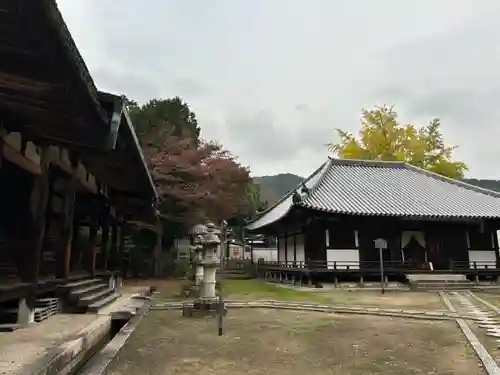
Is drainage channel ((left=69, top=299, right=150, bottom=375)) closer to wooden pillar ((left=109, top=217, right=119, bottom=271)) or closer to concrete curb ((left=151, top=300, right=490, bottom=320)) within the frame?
concrete curb ((left=151, top=300, right=490, bottom=320))

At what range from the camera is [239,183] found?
26.1 metres

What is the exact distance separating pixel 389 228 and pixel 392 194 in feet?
8.19

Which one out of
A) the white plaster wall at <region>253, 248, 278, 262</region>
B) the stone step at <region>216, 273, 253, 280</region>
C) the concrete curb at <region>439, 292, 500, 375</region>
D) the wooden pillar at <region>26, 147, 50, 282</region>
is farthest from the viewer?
the white plaster wall at <region>253, 248, 278, 262</region>

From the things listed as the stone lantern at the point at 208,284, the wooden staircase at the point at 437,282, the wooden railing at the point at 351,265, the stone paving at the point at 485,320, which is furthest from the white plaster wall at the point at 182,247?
the stone paving at the point at 485,320

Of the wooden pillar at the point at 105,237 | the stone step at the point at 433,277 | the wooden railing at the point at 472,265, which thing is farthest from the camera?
the wooden railing at the point at 472,265

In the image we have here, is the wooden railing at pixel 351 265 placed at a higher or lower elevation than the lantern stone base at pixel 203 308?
higher

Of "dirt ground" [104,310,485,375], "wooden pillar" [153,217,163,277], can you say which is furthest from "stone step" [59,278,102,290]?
"wooden pillar" [153,217,163,277]

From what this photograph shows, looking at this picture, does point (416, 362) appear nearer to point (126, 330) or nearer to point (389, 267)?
point (126, 330)

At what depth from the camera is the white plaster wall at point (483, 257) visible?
67.2ft

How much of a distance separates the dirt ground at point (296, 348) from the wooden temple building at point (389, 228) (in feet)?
33.0

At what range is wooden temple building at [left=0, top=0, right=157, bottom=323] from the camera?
2.86 meters

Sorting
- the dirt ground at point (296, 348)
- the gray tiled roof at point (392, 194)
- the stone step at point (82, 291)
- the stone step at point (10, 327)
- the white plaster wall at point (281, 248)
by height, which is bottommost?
the dirt ground at point (296, 348)

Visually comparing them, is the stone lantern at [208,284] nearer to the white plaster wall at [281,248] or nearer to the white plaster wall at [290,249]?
the white plaster wall at [290,249]

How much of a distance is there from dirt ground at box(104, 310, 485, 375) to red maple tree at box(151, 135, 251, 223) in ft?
45.4
